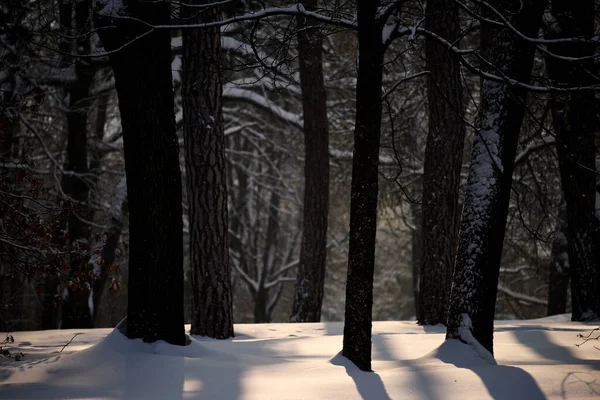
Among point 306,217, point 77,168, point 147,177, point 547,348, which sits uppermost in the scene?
point 77,168

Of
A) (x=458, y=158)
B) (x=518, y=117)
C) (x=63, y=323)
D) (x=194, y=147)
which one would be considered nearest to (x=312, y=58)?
(x=458, y=158)

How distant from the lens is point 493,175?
21.5ft

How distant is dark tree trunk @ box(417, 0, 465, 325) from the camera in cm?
1009

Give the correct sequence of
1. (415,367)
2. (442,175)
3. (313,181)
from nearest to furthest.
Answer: (415,367) → (442,175) → (313,181)

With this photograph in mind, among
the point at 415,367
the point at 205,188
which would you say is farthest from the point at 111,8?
the point at 415,367

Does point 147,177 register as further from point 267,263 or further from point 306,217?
point 267,263

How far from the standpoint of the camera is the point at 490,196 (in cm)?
650

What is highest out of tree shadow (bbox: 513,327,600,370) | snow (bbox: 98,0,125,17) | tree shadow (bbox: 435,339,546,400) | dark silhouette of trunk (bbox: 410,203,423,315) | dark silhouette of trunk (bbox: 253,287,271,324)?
snow (bbox: 98,0,125,17)

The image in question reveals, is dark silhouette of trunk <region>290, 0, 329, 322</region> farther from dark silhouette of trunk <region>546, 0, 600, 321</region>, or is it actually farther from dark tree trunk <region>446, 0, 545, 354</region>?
dark tree trunk <region>446, 0, 545, 354</region>

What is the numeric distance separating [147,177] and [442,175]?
5.37 m

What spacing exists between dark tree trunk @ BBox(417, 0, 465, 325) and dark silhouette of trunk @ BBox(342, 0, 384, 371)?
14.0 feet

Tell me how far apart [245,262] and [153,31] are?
1642 cm

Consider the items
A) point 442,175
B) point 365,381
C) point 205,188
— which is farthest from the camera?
point 442,175

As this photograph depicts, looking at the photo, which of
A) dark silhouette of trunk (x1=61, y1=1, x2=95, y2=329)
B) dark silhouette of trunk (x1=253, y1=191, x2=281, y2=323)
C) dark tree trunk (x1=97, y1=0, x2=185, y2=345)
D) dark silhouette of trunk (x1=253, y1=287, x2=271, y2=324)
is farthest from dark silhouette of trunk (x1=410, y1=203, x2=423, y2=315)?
dark tree trunk (x1=97, y1=0, x2=185, y2=345)
